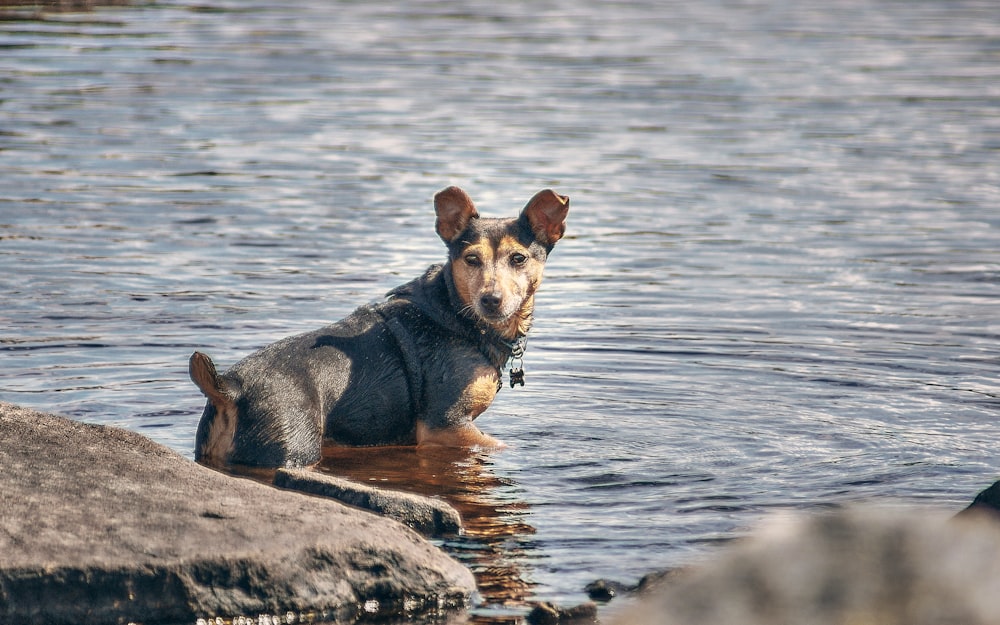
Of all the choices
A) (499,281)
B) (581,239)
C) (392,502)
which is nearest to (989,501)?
(392,502)

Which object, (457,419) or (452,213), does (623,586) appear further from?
(452,213)

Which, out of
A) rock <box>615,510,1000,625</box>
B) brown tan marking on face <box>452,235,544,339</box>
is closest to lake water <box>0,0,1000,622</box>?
brown tan marking on face <box>452,235,544,339</box>

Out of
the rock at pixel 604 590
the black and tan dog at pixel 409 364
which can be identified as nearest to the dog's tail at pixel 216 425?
the black and tan dog at pixel 409 364

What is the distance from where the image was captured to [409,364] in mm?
9250

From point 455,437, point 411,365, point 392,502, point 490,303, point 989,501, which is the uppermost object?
point 490,303

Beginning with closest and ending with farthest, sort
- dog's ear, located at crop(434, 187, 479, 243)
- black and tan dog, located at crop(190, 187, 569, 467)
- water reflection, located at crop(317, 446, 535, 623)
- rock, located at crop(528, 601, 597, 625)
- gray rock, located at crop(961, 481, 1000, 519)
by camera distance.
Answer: rock, located at crop(528, 601, 597, 625), gray rock, located at crop(961, 481, 1000, 519), water reflection, located at crop(317, 446, 535, 623), black and tan dog, located at crop(190, 187, 569, 467), dog's ear, located at crop(434, 187, 479, 243)

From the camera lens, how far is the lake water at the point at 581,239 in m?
8.84

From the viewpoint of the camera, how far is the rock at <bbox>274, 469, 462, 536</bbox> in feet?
24.3

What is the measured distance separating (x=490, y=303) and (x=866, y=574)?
551cm

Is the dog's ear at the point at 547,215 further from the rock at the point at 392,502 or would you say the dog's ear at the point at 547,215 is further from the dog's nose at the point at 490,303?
the rock at the point at 392,502

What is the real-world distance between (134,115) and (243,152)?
3.13 m

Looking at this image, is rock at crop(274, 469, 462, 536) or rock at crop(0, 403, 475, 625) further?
rock at crop(274, 469, 462, 536)

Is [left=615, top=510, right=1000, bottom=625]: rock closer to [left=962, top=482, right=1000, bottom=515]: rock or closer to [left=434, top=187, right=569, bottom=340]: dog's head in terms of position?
[left=962, top=482, right=1000, bottom=515]: rock

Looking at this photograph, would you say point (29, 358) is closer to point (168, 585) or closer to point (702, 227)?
point (168, 585)
